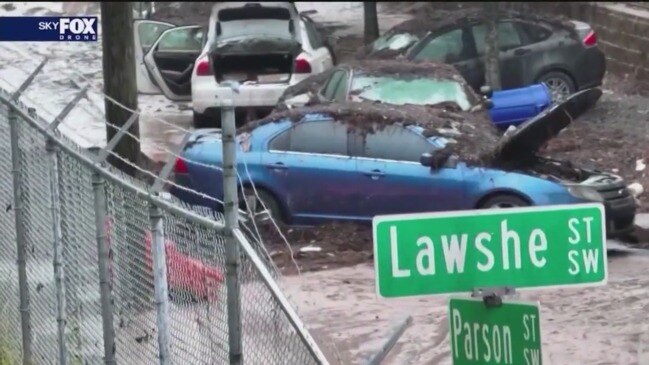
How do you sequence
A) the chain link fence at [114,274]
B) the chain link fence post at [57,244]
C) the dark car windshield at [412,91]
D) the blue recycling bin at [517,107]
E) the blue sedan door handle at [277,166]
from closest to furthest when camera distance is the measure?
1. the chain link fence at [114,274]
2. the chain link fence post at [57,244]
3. the blue sedan door handle at [277,166]
4. the dark car windshield at [412,91]
5. the blue recycling bin at [517,107]

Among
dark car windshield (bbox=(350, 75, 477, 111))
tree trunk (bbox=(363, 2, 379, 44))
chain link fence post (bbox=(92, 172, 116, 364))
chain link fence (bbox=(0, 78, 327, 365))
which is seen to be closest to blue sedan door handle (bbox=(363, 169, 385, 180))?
dark car windshield (bbox=(350, 75, 477, 111))

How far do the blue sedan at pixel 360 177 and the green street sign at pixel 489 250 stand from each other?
A: 7.85 metres

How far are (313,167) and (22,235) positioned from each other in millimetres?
5767

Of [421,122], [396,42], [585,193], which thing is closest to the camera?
[585,193]

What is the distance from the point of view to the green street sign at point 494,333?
13.0 ft

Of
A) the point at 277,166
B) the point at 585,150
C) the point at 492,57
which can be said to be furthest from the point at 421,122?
the point at 492,57

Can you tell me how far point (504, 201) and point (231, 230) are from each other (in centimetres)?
799

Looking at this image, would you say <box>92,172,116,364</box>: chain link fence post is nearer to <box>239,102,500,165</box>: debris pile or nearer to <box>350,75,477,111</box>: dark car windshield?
<box>239,102,500,165</box>: debris pile

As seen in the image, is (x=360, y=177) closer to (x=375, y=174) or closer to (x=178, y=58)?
(x=375, y=174)

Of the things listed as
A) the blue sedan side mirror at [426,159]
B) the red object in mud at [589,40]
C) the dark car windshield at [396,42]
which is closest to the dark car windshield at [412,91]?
the blue sedan side mirror at [426,159]

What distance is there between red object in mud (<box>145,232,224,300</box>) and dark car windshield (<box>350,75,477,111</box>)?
8.96 metres

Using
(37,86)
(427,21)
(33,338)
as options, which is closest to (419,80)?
(427,21)

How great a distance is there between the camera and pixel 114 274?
6.11m

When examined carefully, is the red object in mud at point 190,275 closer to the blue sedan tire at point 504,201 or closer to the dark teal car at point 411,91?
the blue sedan tire at point 504,201
